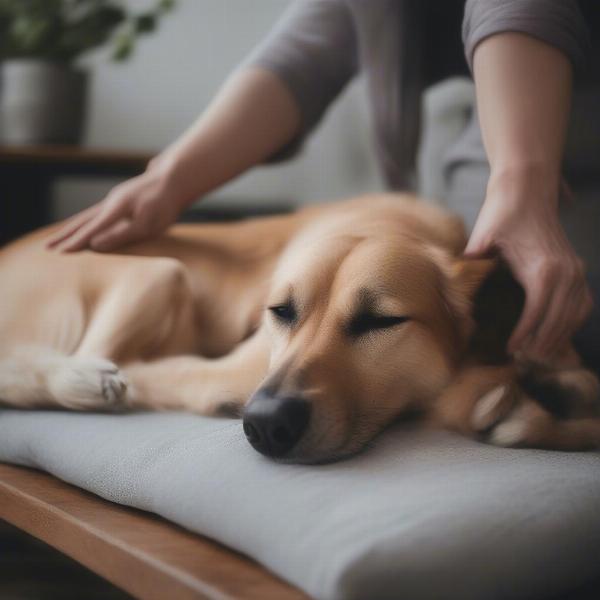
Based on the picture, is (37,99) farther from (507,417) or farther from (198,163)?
(507,417)

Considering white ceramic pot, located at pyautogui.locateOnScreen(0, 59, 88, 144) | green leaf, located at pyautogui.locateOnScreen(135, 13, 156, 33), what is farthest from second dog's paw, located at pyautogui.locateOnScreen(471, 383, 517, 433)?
white ceramic pot, located at pyautogui.locateOnScreen(0, 59, 88, 144)

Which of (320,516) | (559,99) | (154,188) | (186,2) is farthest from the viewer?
(186,2)

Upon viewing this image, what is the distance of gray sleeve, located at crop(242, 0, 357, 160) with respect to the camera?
150 centimetres

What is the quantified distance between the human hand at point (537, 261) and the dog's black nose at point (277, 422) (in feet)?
1.10

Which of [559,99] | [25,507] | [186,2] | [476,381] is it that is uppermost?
[186,2]

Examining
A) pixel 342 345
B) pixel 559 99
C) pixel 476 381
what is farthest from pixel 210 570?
pixel 559 99

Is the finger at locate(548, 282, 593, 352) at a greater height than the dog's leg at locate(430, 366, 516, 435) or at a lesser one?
greater

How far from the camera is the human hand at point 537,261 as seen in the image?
0.93 meters

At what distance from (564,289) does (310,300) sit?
31 cm

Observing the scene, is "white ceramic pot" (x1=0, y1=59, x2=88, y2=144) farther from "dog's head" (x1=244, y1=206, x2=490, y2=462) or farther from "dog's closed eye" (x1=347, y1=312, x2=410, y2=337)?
"dog's closed eye" (x1=347, y1=312, x2=410, y2=337)

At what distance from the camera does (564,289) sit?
93 centimetres

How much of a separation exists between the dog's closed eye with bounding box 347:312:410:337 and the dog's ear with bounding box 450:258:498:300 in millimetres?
142

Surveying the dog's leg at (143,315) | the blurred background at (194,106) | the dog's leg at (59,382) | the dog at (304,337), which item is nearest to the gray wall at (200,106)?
the blurred background at (194,106)

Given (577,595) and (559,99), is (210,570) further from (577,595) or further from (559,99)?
(559,99)
